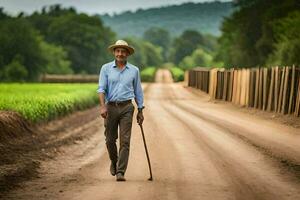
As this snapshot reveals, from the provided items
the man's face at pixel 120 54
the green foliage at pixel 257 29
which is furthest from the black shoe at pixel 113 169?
the green foliage at pixel 257 29

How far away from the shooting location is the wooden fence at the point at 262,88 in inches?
877

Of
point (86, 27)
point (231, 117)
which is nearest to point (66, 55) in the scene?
point (86, 27)

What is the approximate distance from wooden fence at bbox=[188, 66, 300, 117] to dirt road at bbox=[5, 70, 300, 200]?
12.0ft

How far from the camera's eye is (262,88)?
2669 cm

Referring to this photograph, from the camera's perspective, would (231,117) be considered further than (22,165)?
Yes

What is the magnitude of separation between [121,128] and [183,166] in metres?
1.81


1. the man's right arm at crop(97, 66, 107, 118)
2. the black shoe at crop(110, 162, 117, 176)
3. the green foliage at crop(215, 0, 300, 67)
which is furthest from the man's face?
the green foliage at crop(215, 0, 300, 67)

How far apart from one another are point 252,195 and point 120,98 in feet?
8.30

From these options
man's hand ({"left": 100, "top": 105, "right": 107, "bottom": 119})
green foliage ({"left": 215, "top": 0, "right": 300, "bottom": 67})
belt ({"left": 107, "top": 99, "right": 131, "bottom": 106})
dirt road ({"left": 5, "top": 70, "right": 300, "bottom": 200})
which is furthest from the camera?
green foliage ({"left": 215, "top": 0, "right": 300, "bottom": 67})

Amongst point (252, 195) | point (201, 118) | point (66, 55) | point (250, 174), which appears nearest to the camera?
point (252, 195)

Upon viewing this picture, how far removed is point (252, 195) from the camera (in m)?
8.08

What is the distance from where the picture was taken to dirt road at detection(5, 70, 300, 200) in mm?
8262

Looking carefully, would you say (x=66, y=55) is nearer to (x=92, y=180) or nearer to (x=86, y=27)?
(x=86, y=27)

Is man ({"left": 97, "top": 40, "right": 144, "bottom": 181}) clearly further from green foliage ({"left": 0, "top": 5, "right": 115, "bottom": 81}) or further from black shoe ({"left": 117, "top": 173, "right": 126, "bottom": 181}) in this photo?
green foliage ({"left": 0, "top": 5, "right": 115, "bottom": 81})
